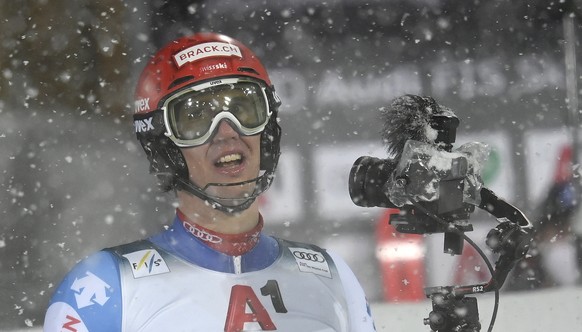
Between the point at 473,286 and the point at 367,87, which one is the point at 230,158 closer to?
the point at 473,286

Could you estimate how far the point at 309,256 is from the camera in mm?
2805

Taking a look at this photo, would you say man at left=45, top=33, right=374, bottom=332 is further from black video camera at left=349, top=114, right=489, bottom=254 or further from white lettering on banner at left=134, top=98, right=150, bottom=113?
black video camera at left=349, top=114, right=489, bottom=254

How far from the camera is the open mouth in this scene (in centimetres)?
266

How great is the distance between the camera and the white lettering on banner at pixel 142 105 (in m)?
2.70

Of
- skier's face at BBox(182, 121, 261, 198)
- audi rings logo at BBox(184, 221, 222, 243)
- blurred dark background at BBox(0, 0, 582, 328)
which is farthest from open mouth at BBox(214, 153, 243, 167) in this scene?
blurred dark background at BBox(0, 0, 582, 328)

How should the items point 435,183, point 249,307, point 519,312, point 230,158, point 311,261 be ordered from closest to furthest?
point 435,183
point 249,307
point 230,158
point 311,261
point 519,312

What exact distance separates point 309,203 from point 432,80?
32.9 inches

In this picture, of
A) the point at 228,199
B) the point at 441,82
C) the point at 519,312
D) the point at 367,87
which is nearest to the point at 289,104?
the point at 367,87

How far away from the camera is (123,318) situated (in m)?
2.46

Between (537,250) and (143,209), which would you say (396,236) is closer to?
(537,250)

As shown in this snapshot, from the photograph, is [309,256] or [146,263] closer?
[146,263]

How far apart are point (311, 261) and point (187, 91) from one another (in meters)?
0.60

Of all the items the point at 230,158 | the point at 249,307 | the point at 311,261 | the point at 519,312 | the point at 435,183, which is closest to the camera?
the point at 435,183

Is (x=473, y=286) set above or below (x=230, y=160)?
below
